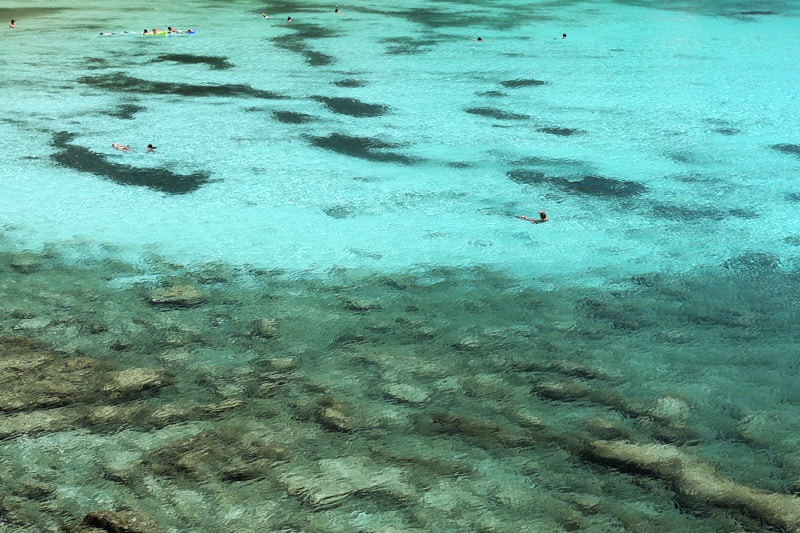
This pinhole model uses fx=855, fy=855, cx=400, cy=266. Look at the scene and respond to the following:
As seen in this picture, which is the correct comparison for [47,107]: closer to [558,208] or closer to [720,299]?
[558,208]

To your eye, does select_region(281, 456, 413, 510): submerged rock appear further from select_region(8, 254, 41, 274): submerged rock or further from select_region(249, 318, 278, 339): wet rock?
select_region(8, 254, 41, 274): submerged rock

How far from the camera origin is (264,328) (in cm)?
225

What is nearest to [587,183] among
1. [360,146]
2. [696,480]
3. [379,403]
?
[360,146]

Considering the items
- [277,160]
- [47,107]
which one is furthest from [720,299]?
[47,107]

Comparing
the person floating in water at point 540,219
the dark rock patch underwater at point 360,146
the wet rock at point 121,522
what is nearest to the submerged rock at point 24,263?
the wet rock at point 121,522

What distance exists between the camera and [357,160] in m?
3.64

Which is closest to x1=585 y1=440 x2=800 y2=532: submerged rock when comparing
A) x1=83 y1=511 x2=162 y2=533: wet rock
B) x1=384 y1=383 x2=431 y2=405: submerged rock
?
x1=384 y1=383 x2=431 y2=405: submerged rock

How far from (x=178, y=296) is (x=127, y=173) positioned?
3.97ft

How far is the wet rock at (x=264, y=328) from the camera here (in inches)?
87.3

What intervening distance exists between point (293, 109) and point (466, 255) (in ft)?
6.42

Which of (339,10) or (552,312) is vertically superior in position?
(339,10)

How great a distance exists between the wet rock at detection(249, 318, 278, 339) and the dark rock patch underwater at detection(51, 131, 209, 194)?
117cm

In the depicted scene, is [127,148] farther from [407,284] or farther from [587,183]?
[587,183]

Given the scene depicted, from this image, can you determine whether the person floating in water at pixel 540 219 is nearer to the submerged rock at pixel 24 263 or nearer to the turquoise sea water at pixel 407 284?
the turquoise sea water at pixel 407 284
